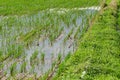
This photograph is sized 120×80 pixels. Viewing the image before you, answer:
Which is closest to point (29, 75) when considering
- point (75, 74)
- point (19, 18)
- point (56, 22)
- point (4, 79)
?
point (4, 79)

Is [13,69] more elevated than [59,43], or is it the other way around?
[59,43]

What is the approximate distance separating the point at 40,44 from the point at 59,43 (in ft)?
2.25

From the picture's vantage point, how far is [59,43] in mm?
11188

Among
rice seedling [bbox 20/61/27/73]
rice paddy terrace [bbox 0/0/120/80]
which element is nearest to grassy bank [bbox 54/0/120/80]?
rice paddy terrace [bbox 0/0/120/80]

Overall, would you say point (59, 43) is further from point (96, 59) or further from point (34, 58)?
point (96, 59)

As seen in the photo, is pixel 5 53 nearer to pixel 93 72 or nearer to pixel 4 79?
pixel 4 79

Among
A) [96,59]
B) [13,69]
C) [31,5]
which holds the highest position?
[31,5]

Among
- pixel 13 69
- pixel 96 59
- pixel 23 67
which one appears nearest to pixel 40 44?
pixel 23 67

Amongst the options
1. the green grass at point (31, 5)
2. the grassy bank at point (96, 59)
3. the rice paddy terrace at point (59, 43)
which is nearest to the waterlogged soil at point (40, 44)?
the rice paddy terrace at point (59, 43)

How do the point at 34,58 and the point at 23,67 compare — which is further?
the point at 34,58

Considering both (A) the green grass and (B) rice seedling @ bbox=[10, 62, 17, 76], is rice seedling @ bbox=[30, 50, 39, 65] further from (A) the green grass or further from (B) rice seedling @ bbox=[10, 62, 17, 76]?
(A) the green grass

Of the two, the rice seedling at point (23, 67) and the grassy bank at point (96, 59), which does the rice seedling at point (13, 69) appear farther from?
the grassy bank at point (96, 59)

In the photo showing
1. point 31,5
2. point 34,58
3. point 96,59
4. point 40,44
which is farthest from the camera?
point 31,5

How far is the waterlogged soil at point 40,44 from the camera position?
29.6ft
